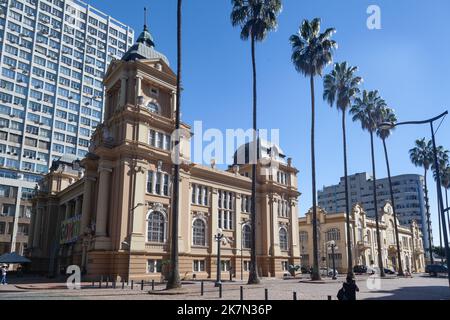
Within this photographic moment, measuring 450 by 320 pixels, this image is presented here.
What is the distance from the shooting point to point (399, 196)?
152 m

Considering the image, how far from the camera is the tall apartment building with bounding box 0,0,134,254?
80.6 metres

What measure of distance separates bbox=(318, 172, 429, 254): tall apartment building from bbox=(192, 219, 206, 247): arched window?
10849cm

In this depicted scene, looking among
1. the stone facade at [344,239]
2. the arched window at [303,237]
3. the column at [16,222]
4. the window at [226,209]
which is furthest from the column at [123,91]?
the column at [16,222]

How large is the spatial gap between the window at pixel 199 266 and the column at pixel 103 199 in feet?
41.3

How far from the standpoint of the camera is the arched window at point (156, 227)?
41.9 m

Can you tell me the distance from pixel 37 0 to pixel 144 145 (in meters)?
74.1

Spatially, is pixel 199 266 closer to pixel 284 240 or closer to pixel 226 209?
pixel 226 209

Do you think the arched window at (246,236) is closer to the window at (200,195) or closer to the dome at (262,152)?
the window at (200,195)

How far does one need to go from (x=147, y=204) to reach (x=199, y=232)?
992cm

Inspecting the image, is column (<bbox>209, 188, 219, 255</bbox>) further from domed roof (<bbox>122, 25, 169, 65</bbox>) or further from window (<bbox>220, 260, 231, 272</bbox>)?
domed roof (<bbox>122, 25, 169, 65</bbox>)

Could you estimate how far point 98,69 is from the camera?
346 ft

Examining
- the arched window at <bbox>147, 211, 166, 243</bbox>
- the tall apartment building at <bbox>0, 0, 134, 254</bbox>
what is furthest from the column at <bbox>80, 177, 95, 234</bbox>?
the tall apartment building at <bbox>0, 0, 134, 254</bbox>

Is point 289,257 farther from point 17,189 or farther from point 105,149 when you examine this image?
point 17,189
